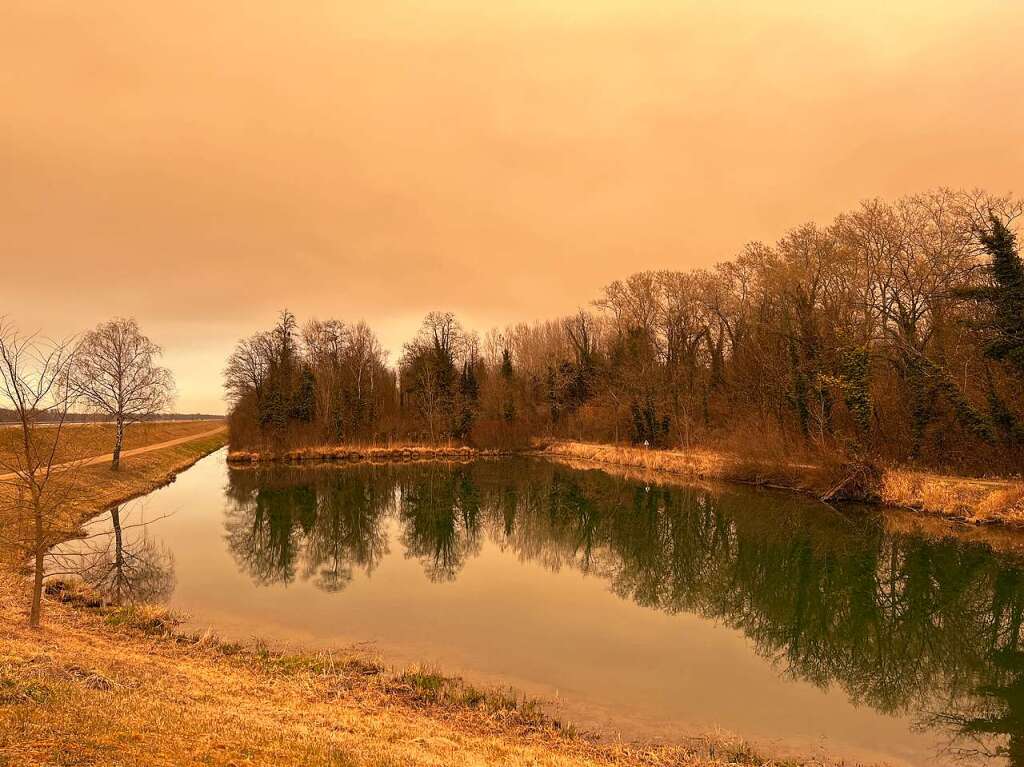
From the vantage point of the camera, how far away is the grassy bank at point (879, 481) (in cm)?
1981

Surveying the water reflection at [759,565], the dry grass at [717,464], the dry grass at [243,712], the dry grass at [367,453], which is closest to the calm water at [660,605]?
the water reflection at [759,565]

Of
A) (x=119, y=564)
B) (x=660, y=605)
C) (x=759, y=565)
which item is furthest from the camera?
(x=759, y=565)

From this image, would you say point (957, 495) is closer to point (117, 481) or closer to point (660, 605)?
point (660, 605)

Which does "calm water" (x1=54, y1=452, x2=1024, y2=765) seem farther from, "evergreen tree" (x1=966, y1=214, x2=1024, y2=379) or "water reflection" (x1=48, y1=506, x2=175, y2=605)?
"evergreen tree" (x1=966, y1=214, x2=1024, y2=379)

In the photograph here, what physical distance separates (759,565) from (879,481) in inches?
457

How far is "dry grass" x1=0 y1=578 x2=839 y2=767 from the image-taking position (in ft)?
16.5

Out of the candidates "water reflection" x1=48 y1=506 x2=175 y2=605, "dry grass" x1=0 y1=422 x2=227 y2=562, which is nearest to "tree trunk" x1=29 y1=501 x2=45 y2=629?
"water reflection" x1=48 y1=506 x2=175 y2=605

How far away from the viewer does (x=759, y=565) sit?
16922 mm

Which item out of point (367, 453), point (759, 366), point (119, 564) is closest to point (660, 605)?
point (119, 564)

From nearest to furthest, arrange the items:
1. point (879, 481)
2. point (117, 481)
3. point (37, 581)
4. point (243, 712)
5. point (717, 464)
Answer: point (243, 712), point (37, 581), point (879, 481), point (117, 481), point (717, 464)

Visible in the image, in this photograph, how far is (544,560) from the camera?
18.5m

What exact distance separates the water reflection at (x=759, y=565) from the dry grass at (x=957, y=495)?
220 centimetres

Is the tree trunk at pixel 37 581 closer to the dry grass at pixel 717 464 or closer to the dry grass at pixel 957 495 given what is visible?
the dry grass at pixel 957 495

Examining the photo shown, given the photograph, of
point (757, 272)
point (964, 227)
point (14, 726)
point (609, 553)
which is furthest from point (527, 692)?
point (757, 272)
